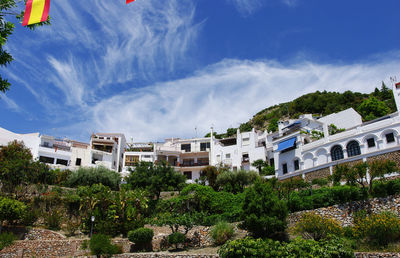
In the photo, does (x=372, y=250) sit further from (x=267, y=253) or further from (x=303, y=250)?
(x=267, y=253)

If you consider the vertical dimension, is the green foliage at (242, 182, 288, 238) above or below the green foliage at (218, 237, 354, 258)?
above

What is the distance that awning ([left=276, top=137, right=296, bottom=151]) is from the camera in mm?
36375

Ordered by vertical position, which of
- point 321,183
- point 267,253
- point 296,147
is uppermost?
point 296,147

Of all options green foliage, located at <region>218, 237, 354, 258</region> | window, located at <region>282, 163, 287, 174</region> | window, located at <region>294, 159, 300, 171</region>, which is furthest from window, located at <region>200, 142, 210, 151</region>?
green foliage, located at <region>218, 237, 354, 258</region>

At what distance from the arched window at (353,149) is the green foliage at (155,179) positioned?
18.0 m

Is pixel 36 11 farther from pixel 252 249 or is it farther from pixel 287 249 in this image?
Result: pixel 287 249

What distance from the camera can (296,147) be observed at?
119ft

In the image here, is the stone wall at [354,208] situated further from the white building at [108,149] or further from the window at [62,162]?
the window at [62,162]

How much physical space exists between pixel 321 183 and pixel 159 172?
17204 mm

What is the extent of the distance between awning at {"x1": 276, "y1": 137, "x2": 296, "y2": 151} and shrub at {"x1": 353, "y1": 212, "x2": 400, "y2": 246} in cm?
1870

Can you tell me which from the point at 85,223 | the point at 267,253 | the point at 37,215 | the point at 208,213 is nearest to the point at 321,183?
the point at 208,213

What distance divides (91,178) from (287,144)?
23556 millimetres

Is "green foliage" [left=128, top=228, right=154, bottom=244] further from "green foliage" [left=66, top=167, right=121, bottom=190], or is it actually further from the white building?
the white building

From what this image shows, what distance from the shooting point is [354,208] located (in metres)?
19.7
